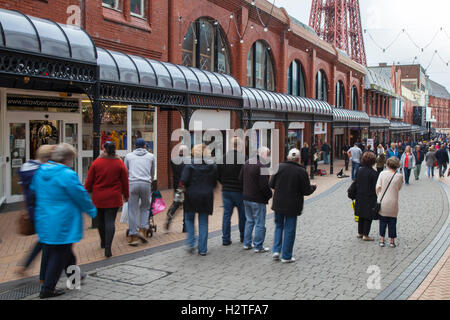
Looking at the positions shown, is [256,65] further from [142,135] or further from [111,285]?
[111,285]

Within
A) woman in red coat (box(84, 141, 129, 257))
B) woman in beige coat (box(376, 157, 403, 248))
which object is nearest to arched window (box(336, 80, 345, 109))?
woman in beige coat (box(376, 157, 403, 248))

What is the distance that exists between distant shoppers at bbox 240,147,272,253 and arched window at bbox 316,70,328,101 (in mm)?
26458

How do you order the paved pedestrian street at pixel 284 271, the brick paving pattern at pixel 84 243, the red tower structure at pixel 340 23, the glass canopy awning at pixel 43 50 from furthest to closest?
the red tower structure at pixel 340 23, the glass canopy awning at pixel 43 50, the brick paving pattern at pixel 84 243, the paved pedestrian street at pixel 284 271

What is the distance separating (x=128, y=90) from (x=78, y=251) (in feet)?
13.8

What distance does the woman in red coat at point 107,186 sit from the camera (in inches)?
268

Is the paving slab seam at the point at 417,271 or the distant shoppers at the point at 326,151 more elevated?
the distant shoppers at the point at 326,151

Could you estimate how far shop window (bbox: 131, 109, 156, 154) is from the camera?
49.1 feet

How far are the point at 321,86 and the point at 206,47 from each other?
1718cm

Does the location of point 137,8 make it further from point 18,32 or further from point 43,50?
point 18,32

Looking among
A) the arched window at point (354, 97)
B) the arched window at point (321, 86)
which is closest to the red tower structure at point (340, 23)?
the arched window at point (354, 97)

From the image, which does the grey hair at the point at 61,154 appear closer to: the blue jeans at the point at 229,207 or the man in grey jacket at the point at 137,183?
the man in grey jacket at the point at 137,183

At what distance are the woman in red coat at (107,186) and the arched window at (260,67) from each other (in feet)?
52.7

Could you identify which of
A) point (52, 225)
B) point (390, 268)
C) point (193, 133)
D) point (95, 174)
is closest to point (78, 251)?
point (95, 174)

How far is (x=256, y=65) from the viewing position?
23188 mm
